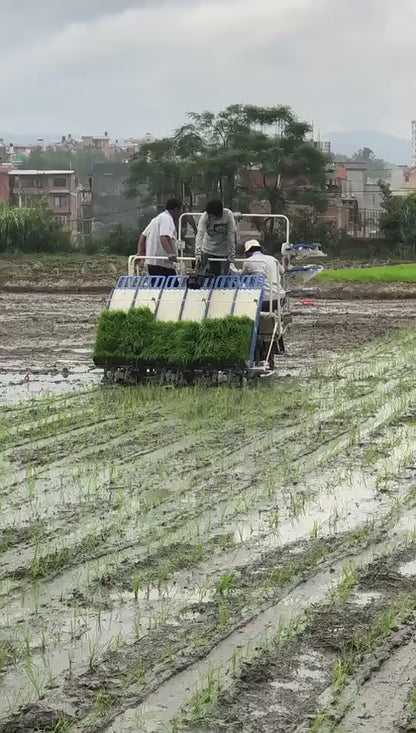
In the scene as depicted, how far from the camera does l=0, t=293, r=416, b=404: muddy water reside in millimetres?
14570

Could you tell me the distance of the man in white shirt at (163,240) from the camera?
46.4 ft

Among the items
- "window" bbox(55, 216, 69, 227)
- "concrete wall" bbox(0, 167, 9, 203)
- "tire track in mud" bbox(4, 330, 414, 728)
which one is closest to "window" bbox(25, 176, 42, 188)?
"concrete wall" bbox(0, 167, 9, 203)

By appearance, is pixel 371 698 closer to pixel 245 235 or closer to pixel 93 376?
pixel 93 376

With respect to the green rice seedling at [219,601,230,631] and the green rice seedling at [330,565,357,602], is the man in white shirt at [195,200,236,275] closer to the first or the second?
the green rice seedling at [330,565,357,602]

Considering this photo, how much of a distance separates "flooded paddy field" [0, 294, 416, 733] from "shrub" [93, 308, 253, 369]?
1.95ft

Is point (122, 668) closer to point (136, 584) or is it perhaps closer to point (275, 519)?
point (136, 584)

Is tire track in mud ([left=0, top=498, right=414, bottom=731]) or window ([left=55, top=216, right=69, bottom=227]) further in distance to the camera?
window ([left=55, top=216, right=69, bottom=227])

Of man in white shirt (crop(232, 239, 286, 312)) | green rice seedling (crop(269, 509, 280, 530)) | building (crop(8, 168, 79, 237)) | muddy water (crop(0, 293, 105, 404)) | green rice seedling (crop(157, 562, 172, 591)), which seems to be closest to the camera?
green rice seedling (crop(157, 562, 172, 591))

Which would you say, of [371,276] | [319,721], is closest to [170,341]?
[319,721]

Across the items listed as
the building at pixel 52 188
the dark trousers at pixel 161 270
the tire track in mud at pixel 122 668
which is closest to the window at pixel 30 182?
the building at pixel 52 188

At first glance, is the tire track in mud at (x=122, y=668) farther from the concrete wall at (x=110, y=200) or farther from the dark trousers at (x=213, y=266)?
the concrete wall at (x=110, y=200)

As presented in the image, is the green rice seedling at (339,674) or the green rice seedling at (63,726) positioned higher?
the green rice seedling at (63,726)

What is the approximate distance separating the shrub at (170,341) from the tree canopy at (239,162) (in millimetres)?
43264

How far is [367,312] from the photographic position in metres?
26.4
